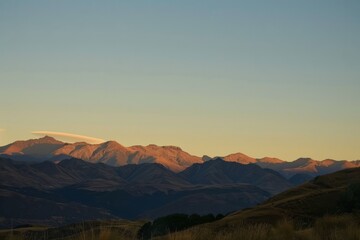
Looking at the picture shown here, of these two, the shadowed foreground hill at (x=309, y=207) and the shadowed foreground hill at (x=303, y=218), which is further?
the shadowed foreground hill at (x=309, y=207)

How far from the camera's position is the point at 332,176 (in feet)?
410

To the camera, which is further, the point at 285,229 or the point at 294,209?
the point at 294,209

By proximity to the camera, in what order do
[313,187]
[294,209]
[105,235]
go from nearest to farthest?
[105,235]
[294,209]
[313,187]

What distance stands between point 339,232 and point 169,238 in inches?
317

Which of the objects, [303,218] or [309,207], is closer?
[303,218]

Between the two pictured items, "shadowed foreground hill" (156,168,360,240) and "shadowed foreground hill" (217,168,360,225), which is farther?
"shadowed foreground hill" (217,168,360,225)

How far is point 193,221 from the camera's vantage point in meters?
75.1

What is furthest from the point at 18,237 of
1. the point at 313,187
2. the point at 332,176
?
the point at 332,176

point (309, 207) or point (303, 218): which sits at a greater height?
point (309, 207)


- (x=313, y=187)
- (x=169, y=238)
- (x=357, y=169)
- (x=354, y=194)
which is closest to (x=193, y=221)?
(x=354, y=194)

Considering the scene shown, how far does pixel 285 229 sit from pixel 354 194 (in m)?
44.7

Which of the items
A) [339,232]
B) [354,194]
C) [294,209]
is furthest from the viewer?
[294,209]

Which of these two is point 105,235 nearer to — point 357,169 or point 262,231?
point 262,231

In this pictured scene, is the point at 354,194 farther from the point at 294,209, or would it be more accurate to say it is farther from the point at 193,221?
the point at 193,221
